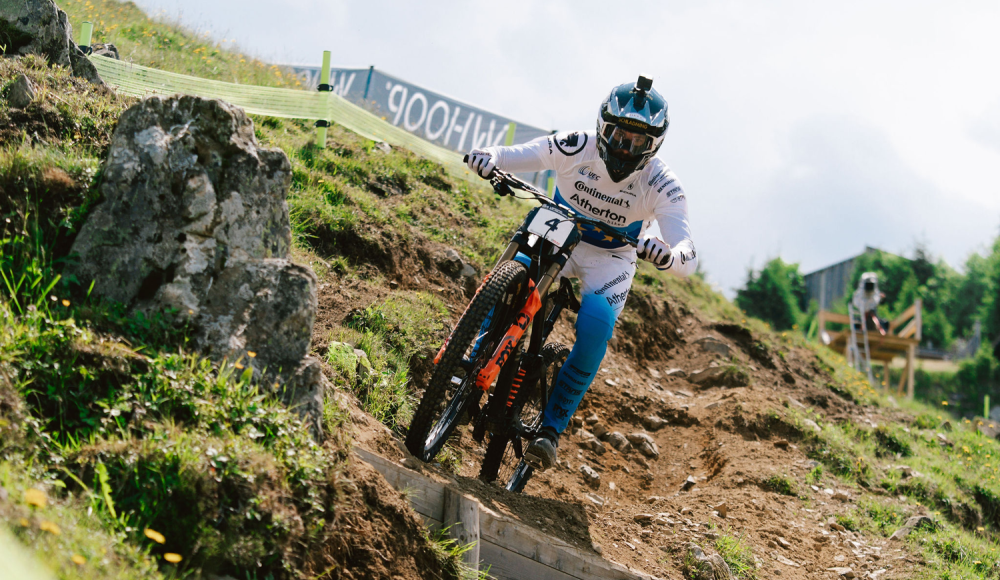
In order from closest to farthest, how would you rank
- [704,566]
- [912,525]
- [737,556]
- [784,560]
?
[704,566]
[737,556]
[784,560]
[912,525]

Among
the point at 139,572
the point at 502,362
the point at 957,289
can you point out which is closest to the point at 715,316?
the point at 502,362

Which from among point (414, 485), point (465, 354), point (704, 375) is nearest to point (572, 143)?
point (465, 354)

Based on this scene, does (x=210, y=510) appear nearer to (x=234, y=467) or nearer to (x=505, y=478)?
(x=234, y=467)

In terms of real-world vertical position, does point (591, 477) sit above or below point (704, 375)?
below

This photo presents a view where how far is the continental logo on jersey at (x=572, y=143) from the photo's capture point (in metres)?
5.44

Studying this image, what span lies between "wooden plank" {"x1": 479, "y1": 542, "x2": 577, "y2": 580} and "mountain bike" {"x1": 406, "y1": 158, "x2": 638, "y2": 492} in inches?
25.0

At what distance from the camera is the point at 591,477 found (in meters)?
6.72

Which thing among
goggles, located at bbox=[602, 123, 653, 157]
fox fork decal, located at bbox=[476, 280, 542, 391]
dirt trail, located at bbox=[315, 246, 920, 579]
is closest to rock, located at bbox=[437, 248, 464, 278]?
dirt trail, located at bbox=[315, 246, 920, 579]

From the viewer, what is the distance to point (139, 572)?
255 centimetres

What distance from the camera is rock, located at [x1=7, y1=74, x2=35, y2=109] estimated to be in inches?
172

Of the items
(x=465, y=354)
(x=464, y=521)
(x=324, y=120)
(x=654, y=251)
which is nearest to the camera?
(x=464, y=521)

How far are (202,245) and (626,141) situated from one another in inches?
107

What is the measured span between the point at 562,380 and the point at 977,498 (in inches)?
246

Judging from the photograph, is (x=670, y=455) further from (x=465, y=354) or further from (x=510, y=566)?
(x=465, y=354)
